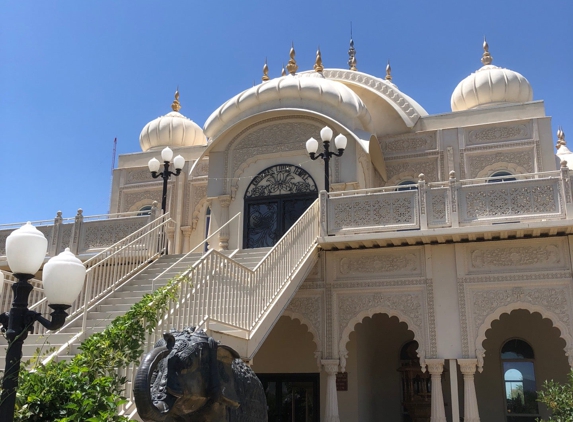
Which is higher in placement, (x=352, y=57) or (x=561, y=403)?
(x=352, y=57)

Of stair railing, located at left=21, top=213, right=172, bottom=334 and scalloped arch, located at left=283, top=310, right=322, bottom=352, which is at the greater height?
stair railing, located at left=21, top=213, right=172, bottom=334

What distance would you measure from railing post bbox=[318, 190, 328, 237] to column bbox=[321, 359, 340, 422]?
2324mm

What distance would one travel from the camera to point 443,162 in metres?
14.4

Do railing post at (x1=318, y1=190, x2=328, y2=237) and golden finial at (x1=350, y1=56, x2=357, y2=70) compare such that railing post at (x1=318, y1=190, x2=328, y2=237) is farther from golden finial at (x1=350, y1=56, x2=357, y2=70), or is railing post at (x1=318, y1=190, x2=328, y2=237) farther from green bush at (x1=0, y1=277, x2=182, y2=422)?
golden finial at (x1=350, y1=56, x2=357, y2=70)

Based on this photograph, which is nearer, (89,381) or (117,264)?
(89,381)

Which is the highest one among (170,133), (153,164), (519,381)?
(170,133)

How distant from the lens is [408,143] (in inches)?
585

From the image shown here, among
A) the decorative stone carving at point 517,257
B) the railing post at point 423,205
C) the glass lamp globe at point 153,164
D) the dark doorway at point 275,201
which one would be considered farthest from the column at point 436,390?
the glass lamp globe at point 153,164

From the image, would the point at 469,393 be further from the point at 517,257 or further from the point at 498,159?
the point at 498,159

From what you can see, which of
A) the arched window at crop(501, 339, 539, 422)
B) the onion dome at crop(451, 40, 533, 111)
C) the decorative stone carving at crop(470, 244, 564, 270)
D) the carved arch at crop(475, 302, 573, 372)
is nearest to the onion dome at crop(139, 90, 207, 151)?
the onion dome at crop(451, 40, 533, 111)

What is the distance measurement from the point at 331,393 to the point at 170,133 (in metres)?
9.42

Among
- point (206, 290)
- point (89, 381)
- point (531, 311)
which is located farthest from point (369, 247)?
point (89, 381)

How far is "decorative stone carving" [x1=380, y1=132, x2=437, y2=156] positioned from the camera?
14.7 metres

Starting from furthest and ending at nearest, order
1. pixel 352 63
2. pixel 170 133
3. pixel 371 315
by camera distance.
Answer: pixel 352 63, pixel 170 133, pixel 371 315
